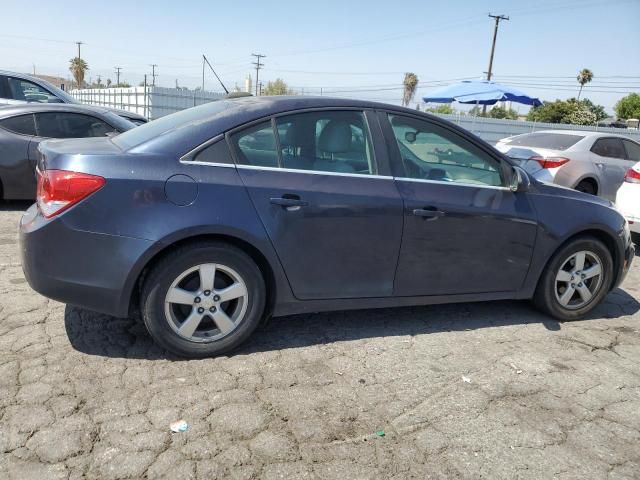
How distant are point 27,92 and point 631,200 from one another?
32.1 feet

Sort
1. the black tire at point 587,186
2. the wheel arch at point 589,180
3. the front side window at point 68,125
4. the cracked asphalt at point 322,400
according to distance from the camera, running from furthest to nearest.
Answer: the black tire at point 587,186 < the wheel arch at point 589,180 < the front side window at point 68,125 < the cracked asphalt at point 322,400

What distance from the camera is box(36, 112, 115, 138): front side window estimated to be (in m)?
6.66

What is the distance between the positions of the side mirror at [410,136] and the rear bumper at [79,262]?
1.89 meters

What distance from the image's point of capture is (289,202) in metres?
3.24

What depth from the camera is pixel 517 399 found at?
311cm

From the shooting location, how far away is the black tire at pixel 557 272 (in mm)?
4199

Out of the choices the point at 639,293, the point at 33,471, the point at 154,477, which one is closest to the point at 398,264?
the point at 154,477

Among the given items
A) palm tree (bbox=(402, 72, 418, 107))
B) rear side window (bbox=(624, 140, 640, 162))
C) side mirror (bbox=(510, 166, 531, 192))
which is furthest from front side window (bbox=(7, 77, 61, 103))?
palm tree (bbox=(402, 72, 418, 107))

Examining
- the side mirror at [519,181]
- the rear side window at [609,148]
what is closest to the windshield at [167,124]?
the side mirror at [519,181]

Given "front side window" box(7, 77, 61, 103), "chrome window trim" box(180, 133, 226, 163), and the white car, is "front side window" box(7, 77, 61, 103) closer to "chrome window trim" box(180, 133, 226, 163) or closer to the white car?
"chrome window trim" box(180, 133, 226, 163)

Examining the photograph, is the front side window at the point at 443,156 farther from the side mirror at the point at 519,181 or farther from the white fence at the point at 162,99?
the white fence at the point at 162,99

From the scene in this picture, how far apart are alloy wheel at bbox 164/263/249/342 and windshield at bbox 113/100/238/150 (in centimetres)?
88

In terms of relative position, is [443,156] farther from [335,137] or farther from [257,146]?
[257,146]

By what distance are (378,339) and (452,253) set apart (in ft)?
2.62
